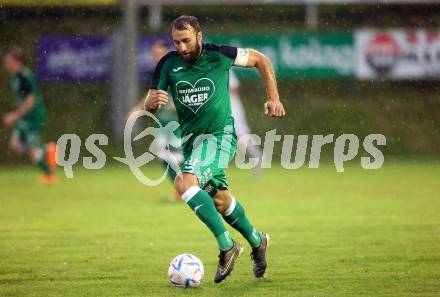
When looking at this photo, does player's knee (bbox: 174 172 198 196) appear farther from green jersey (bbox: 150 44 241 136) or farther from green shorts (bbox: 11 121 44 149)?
green shorts (bbox: 11 121 44 149)

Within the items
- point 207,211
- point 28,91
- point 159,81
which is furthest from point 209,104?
point 28,91

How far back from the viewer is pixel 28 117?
1717 centimetres

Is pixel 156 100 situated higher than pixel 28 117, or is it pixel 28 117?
pixel 156 100

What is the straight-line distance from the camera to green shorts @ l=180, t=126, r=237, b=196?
24.8ft

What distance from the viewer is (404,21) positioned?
2392 centimetres

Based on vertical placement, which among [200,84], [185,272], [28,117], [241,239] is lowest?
[241,239]

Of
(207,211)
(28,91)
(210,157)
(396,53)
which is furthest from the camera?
(396,53)

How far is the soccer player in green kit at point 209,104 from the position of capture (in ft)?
24.9

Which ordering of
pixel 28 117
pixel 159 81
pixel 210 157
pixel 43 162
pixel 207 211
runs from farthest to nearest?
1. pixel 28 117
2. pixel 43 162
3. pixel 159 81
4. pixel 210 157
5. pixel 207 211

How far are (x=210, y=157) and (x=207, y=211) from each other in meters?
0.49

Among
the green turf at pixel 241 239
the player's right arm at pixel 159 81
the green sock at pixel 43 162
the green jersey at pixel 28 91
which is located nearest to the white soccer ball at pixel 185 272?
the green turf at pixel 241 239

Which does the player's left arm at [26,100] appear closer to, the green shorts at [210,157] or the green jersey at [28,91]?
the green jersey at [28,91]

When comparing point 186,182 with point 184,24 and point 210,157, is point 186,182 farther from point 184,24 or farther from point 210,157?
point 184,24

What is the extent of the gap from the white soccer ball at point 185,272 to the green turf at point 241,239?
0.25 feet
